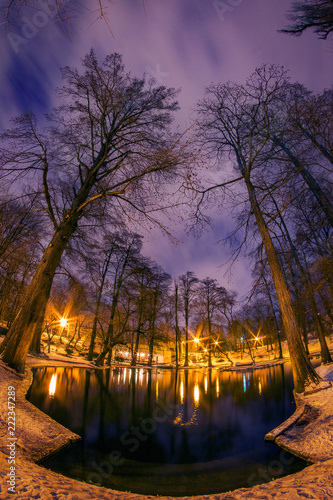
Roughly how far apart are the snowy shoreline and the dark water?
1.07ft

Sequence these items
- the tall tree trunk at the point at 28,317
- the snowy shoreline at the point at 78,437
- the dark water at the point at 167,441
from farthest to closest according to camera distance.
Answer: the tall tree trunk at the point at 28,317 < the dark water at the point at 167,441 < the snowy shoreline at the point at 78,437

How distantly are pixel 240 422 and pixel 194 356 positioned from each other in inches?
1239

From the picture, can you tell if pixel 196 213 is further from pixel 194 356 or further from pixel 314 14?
pixel 194 356

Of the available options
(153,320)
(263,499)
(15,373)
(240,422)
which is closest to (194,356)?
(153,320)

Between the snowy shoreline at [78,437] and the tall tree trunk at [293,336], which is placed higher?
→ the tall tree trunk at [293,336]

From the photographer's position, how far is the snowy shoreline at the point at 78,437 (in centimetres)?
200

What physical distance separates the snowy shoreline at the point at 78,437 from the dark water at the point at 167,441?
1.07 ft

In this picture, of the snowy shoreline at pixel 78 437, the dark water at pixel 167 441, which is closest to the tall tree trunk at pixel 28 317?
the snowy shoreline at pixel 78 437

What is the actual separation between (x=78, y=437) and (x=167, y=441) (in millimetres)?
1978

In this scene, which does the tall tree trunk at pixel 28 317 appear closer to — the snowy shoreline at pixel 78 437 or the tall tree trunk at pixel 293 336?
the snowy shoreline at pixel 78 437

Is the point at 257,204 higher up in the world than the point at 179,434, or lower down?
higher up

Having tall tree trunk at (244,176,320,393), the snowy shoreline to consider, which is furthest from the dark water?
tall tree trunk at (244,176,320,393)

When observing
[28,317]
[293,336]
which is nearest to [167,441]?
[293,336]

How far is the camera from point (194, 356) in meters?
34.4
